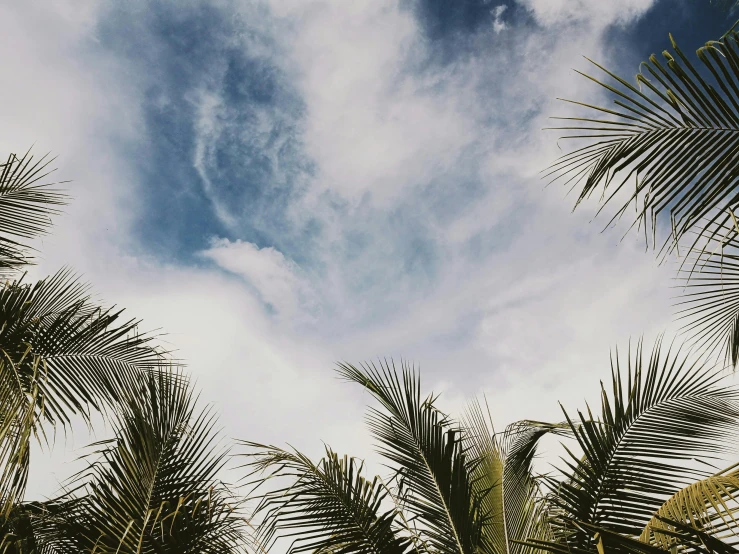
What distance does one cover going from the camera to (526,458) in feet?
16.0

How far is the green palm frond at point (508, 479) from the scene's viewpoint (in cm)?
452

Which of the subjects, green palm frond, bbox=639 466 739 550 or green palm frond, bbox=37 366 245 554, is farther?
green palm frond, bbox=37 366 245 554

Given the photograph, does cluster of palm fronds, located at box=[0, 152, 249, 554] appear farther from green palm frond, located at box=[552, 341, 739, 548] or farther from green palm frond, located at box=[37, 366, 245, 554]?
green palm frond, located at box=[552, 341, 739, 548]

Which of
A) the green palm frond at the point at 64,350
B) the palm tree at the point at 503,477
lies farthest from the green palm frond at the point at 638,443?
the green palm frond at the point at 64,350

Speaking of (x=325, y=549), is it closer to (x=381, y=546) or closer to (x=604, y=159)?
(x=381, y=546)

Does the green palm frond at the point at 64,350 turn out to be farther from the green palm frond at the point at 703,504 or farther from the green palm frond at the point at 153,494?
the green palm frond at the point at 703,504

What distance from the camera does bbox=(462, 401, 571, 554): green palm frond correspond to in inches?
178

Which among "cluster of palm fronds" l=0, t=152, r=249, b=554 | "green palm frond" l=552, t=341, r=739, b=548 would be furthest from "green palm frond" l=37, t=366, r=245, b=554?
"green palm frond" l=552, t=341, r=739, b=548

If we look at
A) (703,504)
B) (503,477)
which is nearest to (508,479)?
(503,477)

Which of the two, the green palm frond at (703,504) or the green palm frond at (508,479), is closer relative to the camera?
the green palm frond at (703,504)

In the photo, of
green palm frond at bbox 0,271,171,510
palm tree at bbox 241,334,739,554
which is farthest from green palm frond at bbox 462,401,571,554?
green palm frond at bbox 0,271,171,510

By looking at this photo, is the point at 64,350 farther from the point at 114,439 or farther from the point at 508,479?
the point at 508,479

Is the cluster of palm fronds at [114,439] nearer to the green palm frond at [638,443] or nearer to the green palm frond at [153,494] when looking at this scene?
the green palm frond at [153,494]

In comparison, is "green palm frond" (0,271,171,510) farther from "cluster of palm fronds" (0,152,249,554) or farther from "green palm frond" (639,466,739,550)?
"green palm frond" (639,466,739,550)
